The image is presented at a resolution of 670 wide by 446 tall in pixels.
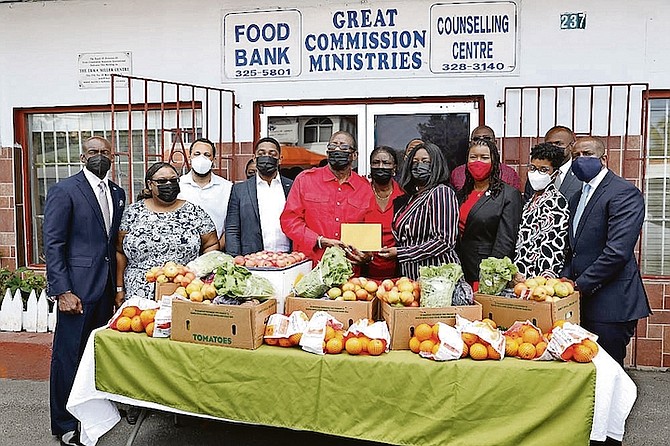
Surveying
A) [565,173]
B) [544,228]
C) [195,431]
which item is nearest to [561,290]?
[544,228]

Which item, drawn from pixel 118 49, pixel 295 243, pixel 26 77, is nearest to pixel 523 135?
pixel 295 243

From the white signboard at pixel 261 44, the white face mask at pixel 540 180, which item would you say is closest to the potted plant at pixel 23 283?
the white signboard at pixel 261 44

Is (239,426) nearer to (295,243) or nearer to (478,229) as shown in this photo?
(295,243)

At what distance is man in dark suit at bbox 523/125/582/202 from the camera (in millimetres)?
4105

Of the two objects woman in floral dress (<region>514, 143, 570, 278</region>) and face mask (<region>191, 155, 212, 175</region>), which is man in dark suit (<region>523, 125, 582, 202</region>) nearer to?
woman in floral dress (<region>514, 143, 570, 278</region>)

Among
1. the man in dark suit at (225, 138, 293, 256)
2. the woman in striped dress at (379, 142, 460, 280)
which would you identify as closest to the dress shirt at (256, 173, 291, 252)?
the man in dark suit at (225, 138, 293, 256)

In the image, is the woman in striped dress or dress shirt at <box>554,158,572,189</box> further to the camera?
dress shirt at <box>554,158,572,189</box>

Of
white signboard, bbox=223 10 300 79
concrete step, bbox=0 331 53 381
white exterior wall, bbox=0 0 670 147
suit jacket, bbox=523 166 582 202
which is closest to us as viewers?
suit jacket, bbox=523 166 582 202

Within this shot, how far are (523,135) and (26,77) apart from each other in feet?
15.5

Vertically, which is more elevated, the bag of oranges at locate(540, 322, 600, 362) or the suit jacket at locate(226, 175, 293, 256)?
the suit jacket at locate(226, 175, 293, 256)

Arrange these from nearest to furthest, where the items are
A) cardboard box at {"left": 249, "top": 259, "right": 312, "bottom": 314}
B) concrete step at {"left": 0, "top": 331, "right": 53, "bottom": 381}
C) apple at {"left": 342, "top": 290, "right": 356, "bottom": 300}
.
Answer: apple at {"left": 342, "top": 290, "right": 356, "bottom": 300} < cardboard box at {"left": 249, "top": 259, "right": 312, "bottom": 314} < concrete step at {"left": 0, "top": 331, "right": 53, "bottom": 381}

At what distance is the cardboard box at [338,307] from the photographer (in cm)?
317

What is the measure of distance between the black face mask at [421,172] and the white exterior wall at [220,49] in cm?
210

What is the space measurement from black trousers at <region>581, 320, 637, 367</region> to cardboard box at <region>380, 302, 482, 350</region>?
975 millimetres
